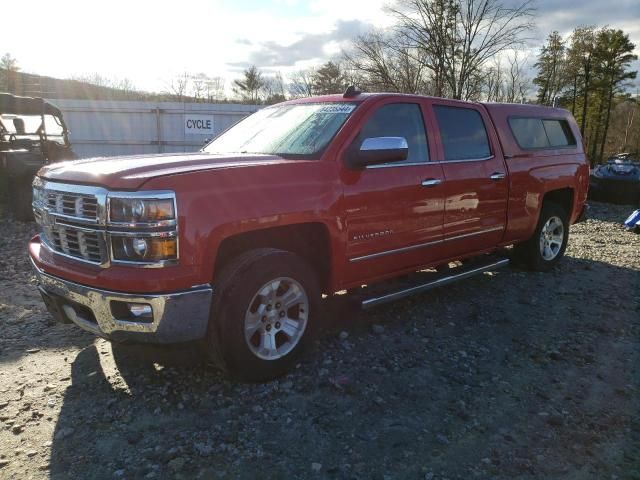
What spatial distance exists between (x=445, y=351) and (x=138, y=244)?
2457mm

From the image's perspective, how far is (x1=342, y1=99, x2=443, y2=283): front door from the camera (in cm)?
383

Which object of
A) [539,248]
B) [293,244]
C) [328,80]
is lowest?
[539,248]

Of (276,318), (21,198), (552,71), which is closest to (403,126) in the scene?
(276,318)

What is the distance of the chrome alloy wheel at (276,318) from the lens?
3.33 meters

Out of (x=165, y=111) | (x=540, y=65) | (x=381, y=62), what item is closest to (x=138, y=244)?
(x=165, y=111)

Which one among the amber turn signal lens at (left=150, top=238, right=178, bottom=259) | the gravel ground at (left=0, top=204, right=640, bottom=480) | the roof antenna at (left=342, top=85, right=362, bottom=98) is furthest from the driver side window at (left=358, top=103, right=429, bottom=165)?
the amber turn signal lens at (left=150, top=238, right=178, bottom=259)

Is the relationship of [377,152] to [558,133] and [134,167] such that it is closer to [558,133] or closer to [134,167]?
[134,167]

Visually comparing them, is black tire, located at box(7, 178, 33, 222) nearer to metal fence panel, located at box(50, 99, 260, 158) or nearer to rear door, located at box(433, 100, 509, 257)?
rear door, located at box(433, 100, 509, 257)

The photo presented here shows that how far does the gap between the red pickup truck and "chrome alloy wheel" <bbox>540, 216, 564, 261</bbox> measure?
1364 mm

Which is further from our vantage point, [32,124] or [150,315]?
[32,124]

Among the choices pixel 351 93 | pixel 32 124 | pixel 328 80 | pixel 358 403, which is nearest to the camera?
pixel 358 403

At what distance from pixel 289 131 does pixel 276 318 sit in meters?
1.56

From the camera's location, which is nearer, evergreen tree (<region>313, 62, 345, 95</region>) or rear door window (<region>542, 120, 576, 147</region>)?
rear door window (<region>542, 120, 576, 147</region>)

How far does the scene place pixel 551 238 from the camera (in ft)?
21.2
